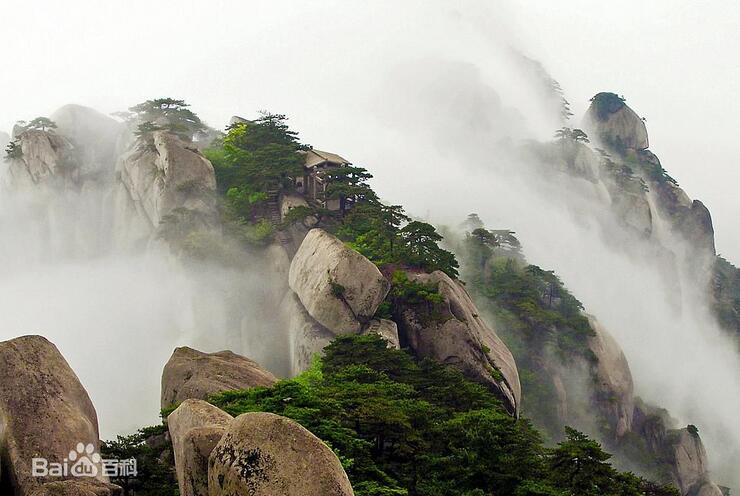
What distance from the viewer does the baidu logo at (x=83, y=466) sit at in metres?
14.9

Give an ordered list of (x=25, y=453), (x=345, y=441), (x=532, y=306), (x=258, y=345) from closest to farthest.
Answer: (x=25, y=453)
(x=345, y=441)
(x=258, y=345)
(x=532, y=306)

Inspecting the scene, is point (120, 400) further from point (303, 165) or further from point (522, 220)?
point (522, 220)

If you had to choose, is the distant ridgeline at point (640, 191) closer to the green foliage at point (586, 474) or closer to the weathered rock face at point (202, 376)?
the weathered rock face at point (202, 376)

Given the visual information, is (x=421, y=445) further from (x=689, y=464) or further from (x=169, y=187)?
(x=689, y=464)

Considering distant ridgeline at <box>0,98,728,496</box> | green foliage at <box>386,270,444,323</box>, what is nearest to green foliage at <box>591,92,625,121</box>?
distant ridgeline at <box>0,98,728,496</box>

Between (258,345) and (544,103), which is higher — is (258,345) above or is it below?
below

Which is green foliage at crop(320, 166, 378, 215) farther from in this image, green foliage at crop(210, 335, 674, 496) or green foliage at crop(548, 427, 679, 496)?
green foliage at crop(548, 427, 679, 496)

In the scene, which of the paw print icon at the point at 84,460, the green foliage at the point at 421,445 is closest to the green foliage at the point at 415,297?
the green foliage at the point at 421,445

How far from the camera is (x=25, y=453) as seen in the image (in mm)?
14945

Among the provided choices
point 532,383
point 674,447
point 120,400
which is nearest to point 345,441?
point 120,400

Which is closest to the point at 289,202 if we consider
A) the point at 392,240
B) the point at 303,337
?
the point at 392,240

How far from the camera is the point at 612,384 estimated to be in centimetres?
5181

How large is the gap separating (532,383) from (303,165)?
70.3 ft

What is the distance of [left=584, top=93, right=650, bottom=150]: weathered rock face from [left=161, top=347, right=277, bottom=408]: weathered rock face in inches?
3102
